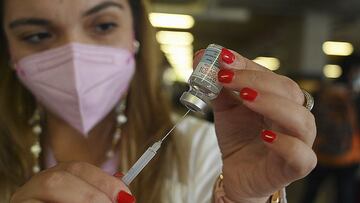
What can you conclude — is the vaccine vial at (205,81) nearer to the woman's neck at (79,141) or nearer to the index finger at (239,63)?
the index finger at (239,63)

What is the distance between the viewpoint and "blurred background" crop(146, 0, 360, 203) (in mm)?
3225

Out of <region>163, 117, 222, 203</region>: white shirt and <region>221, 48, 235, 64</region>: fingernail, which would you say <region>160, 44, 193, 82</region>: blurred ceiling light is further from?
<region>221, 48, 235, 64</region>: fingernail

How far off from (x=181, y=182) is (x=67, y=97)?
0.36 meters

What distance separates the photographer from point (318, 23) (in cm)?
710

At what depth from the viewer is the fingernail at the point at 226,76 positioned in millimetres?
656

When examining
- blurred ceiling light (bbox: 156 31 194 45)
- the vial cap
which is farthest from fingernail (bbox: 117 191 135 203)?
blurred ceiling light (bbox: 156 31 194 45)

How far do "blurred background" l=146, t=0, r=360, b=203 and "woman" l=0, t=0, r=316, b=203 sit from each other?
0.42m

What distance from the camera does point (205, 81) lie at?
68cm

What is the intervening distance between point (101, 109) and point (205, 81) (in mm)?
517

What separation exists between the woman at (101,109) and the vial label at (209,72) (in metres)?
0.07

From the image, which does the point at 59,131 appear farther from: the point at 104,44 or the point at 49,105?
the point at 104,44

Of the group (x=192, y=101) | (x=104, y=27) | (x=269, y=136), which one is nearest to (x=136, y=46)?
(x=104, y=27)

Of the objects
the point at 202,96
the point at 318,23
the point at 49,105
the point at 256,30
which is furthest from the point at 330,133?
the point at 256,30

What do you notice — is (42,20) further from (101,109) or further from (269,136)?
(269,136)
